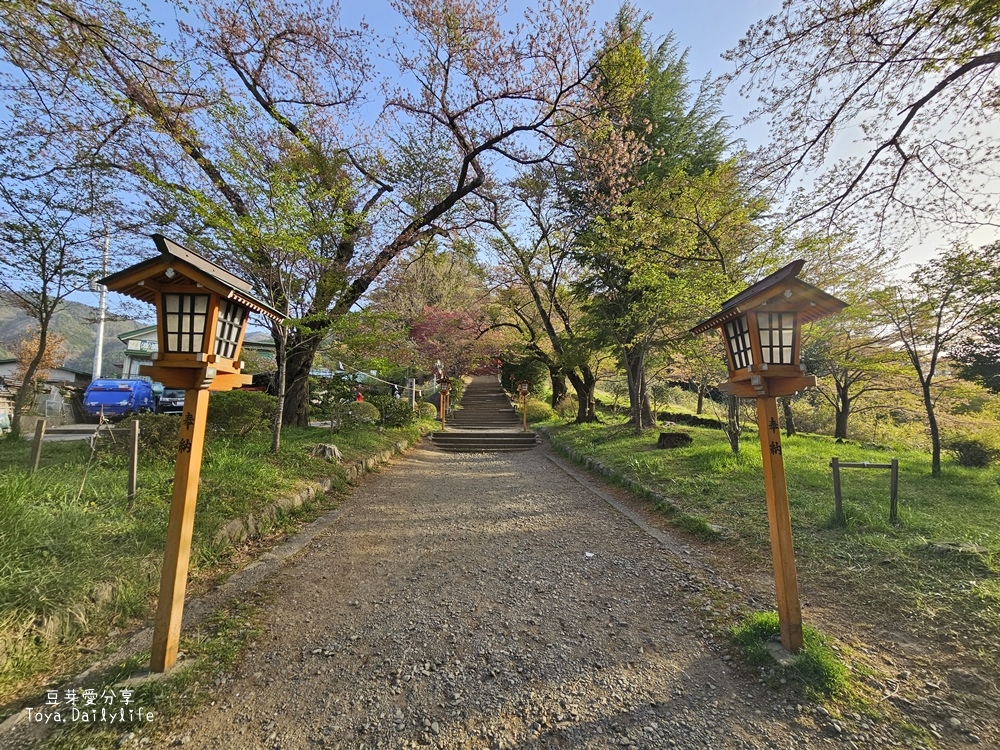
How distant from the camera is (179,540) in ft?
7.78

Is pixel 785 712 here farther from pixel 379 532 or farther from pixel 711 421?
pixel 711 421

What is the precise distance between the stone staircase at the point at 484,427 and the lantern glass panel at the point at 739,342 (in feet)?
30.2

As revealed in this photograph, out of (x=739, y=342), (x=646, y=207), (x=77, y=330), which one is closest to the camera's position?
(x=739, y=342)

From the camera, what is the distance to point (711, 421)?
15.9 meters

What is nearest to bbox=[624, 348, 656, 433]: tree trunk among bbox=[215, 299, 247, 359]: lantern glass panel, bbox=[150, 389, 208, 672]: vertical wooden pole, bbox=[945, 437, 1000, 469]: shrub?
bbox=[945, 437, 1000, 469]: shrub

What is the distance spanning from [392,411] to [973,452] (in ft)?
43.7

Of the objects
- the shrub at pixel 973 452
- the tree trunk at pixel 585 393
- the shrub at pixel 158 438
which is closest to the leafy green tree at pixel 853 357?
the shrub at pixel 973 452

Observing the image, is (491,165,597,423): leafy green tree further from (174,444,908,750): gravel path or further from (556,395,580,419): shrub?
(174,444,908,750): gravel path

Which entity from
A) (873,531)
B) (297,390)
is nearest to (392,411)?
(297,390)

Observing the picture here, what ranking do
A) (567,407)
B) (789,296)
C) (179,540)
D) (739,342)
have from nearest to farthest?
(179,540) → (789,296) → (739,342) → (567,407)

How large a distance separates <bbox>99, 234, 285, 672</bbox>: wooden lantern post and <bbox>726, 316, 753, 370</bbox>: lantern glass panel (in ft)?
11.2

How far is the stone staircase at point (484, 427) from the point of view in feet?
39.6

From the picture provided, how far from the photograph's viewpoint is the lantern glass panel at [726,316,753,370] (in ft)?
8.79

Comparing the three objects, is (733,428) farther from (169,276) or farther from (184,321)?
(169,276)
